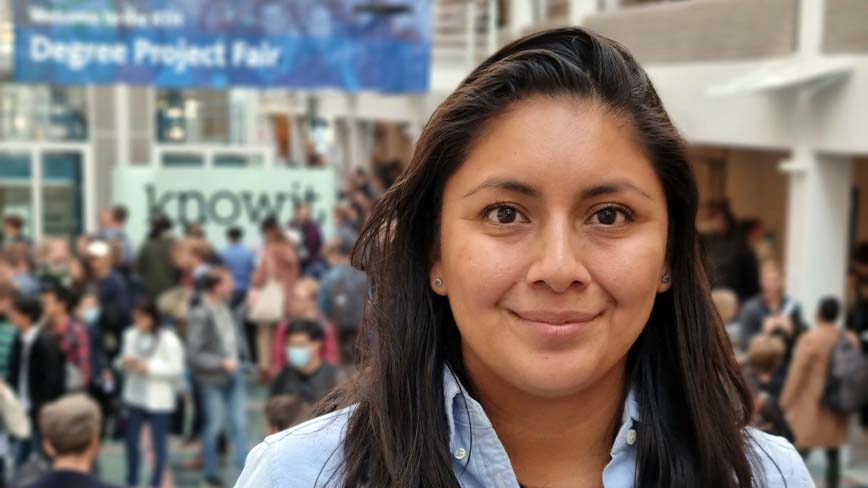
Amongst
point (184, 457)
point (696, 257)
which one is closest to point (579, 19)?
point (184, 457)

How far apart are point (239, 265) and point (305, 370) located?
542 centimetres

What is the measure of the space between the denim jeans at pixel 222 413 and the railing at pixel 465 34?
523 inches

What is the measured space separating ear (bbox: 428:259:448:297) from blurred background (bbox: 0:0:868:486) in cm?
569

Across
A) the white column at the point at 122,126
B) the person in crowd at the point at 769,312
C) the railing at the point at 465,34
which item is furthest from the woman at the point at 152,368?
the railing at the point at 465,34

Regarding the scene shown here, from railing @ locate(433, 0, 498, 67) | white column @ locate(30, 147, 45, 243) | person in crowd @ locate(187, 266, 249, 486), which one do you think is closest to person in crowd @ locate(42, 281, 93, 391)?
person in crowd @ locate(187, 266, 249, 486)

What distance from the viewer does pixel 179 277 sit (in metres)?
12.2

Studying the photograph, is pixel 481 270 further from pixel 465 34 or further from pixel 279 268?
pixel 465 34

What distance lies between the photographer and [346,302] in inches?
413

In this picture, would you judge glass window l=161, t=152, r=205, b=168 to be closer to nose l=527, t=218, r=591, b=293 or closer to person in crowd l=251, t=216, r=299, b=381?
person in crowd l=251, t=216, r=299, b=381

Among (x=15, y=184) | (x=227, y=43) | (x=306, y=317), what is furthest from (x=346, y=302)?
(x=15, y=184)

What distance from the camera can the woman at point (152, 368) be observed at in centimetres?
843

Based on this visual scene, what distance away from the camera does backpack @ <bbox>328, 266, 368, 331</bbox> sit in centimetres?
1045

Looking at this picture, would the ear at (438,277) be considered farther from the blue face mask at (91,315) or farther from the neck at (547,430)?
the blue face mask at (91,315)

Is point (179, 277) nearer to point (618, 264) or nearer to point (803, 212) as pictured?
point (803, 212)
